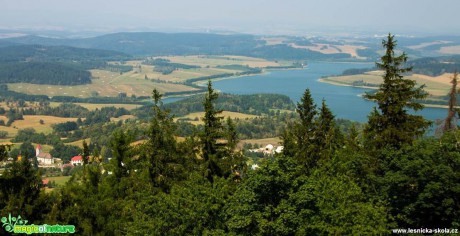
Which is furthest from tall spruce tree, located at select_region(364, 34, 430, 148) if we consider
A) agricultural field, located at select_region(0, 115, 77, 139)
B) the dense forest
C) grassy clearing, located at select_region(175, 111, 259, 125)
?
agricultural field, located at select_region(0, 115, 77, 139)

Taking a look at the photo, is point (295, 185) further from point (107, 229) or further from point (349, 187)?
point (107, 229)

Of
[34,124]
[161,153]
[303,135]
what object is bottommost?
[34,124]

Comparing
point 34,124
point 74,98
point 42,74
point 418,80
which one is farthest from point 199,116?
point 42,74

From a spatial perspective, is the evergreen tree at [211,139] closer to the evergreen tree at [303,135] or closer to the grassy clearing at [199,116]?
the evergreen tree at [303,135]

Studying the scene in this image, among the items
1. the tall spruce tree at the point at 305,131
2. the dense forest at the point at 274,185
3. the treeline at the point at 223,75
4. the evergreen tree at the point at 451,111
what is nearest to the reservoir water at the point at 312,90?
the treeline at the point at 223,75

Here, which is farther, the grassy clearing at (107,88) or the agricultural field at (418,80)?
the grassy clearing at (107,88)

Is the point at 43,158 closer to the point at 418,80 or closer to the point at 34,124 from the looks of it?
the point at 34,124
